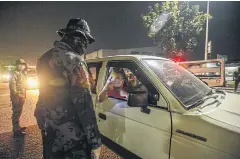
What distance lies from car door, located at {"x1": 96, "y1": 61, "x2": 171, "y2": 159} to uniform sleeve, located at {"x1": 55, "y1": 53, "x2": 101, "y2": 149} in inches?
32.7

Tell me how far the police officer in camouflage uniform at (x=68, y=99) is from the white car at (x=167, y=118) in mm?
708

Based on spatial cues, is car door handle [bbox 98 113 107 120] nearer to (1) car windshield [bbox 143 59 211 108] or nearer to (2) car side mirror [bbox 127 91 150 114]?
(2) car side mirror [bbox 127 91 150 114]

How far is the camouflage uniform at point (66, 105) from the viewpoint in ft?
5.44

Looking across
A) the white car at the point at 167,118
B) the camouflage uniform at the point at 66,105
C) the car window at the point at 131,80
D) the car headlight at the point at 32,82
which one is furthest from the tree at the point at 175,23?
the camouflage uniform at the point at 66,105

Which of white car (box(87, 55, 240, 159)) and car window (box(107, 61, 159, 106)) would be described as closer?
Result: white car (box(87, 55, 240, 159))

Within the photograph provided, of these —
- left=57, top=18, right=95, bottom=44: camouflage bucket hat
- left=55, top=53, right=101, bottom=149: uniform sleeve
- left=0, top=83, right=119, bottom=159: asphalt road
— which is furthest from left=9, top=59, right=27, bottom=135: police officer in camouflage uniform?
left=55, top=53, right=101, bottom=149: uniform sleeve

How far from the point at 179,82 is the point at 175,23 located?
22.1 metres

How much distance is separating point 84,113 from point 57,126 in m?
0.37

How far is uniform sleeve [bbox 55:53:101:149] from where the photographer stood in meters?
1.64

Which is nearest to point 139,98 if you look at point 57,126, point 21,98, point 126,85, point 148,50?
point 57,126

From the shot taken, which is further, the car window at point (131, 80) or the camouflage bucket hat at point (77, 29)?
the car window at point (131, 80)

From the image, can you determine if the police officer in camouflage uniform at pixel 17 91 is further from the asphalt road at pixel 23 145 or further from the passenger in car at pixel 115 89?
the passenger in car at pixel 115 89

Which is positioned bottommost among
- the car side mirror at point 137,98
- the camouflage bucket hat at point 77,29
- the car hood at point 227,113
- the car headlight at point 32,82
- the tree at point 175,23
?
the car headlight at point 32,82

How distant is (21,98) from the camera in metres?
5.15
